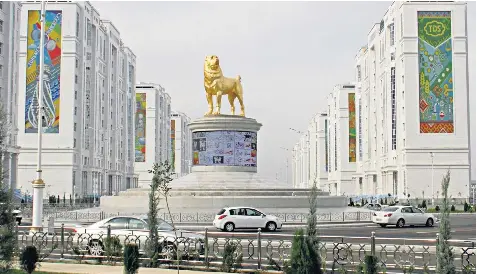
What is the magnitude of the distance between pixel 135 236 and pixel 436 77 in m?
68.3

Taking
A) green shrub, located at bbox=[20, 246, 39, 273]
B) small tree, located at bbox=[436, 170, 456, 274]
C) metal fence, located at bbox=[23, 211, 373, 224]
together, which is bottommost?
metal fence, located at bbox=[23, 211, 373, 224]

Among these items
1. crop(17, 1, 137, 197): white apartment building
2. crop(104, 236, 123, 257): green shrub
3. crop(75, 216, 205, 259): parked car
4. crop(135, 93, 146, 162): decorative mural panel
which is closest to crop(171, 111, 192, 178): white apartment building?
crop(135, 93, 146, 162): decorative mural panel

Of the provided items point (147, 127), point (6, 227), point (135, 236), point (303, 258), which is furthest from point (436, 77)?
point (147, 127)

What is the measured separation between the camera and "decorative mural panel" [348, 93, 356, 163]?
124m

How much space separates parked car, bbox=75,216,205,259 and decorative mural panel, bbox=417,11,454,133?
65.1 metres

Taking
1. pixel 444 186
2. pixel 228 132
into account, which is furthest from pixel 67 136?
pixel 444 186

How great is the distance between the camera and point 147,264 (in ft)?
61.0

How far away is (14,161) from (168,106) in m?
94.3

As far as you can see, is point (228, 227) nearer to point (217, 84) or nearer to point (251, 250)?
point (251, 250)

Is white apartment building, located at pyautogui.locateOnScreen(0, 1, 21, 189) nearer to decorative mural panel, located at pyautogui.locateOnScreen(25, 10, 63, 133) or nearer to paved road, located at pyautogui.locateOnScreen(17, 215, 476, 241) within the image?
decorative mural panel, located at pyautogui.locateOnScreen(25, 10, 63, 133)

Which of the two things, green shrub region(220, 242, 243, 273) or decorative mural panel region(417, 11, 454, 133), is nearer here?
green shrub region(220, 242, 243, 273)

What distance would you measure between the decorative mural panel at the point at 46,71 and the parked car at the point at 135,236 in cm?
6314

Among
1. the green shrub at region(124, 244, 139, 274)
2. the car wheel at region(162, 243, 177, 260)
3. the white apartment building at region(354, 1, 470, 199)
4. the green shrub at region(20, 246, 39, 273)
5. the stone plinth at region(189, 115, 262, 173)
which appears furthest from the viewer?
the white apartment building at region(354, 1, 470, 199)

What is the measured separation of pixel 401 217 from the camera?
39312 mm
